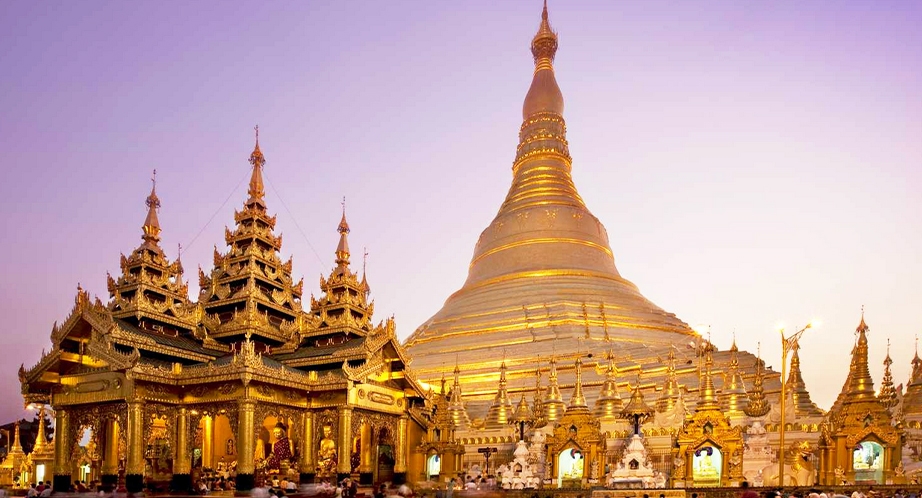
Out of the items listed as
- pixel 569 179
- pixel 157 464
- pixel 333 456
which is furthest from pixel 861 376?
pixel 569 179

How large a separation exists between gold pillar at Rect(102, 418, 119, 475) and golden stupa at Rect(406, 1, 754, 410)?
1383cm

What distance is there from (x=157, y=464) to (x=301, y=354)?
564 cm

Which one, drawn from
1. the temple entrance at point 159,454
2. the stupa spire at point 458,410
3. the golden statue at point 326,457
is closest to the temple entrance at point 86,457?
the temple entrance at point 159,454

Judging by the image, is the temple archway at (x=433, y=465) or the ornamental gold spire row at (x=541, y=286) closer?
the temple archway at (x=433, y=465)

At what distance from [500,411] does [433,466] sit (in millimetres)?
3829

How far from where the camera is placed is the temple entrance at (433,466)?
2245 cm

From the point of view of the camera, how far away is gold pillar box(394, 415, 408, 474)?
22.7 m

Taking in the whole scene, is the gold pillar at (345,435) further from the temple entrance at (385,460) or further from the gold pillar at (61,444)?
the gold pillar at (61,444)

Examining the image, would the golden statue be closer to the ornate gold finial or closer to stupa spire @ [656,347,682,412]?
stupa spire @ [656,347,682,412]

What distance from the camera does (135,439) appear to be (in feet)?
57.8

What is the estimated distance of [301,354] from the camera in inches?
871

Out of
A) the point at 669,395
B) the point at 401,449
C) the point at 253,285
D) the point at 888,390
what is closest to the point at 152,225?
the point at 253,285

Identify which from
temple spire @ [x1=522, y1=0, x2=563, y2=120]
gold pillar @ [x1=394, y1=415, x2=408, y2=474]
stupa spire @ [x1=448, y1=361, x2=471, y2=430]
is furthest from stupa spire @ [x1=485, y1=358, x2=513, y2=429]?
temple spire @ [x1=522, y1=0, x2=563, y2=120]

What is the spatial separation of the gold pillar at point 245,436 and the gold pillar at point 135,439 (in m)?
2.40
